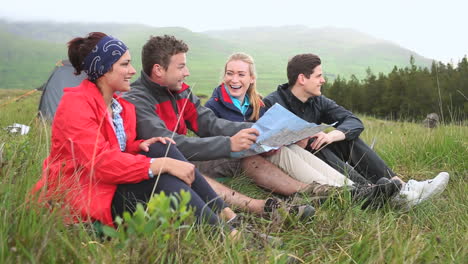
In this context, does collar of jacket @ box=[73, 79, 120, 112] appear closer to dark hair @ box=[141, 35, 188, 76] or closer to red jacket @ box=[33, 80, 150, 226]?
red jacket @ box=[33, 80, 150, 226]

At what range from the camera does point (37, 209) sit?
1.72 meters

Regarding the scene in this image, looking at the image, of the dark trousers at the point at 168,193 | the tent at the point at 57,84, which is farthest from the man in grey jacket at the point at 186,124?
the tent at the point at 57,84

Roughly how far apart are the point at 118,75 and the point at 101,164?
2.08 ft

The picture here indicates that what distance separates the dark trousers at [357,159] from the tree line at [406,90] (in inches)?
739

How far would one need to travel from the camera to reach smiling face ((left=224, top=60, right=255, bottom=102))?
13.4 ft

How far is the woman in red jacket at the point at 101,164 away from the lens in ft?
7.50

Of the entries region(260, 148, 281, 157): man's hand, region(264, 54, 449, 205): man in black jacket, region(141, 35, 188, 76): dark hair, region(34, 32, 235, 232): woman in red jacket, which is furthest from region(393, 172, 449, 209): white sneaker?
region(141, 35, 188, 76): dark hair

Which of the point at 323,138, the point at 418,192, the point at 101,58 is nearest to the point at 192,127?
the point at 323,138

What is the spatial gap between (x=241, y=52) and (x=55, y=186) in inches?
103

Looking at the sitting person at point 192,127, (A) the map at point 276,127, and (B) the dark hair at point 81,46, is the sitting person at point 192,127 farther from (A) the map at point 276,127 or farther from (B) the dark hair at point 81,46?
(B) the dark hair at point 81,46

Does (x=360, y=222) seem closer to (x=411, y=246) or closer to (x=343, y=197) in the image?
(x=343, y=197)

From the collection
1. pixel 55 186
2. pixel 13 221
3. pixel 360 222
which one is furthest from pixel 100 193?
pixel 360 222

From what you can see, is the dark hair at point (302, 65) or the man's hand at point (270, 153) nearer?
the man's hand at point (270, 153)

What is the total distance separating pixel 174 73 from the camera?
11.1ft
